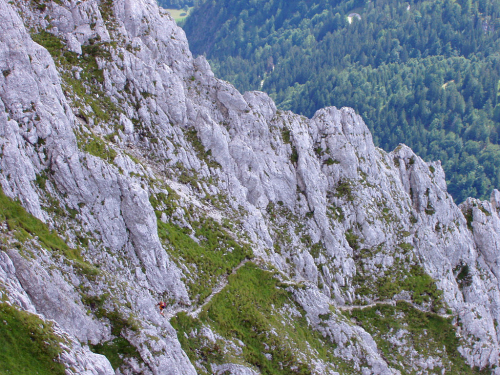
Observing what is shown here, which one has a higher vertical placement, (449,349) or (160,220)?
(449,349)

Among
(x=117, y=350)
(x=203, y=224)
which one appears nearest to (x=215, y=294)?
(x=203, y=224)

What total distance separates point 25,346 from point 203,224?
29.4m

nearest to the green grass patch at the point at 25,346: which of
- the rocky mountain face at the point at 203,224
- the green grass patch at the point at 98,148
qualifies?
the rocky mountain face at the point at 203,224

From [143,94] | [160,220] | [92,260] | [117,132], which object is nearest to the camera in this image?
[92,260]

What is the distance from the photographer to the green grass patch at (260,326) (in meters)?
46.7

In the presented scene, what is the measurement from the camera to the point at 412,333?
213 feet

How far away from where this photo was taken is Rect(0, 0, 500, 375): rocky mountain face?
38000 millimetres

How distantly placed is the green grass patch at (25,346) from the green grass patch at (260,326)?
1592 centimetres

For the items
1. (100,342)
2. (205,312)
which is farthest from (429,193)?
(100,342)

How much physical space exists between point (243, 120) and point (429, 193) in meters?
37.8

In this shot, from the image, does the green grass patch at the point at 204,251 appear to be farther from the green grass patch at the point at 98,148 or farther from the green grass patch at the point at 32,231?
the green grass patch at the point at 32,231

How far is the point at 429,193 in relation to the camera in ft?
273

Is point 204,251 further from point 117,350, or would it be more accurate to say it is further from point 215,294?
point 117,350

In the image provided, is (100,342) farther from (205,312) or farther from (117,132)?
(117,132)
